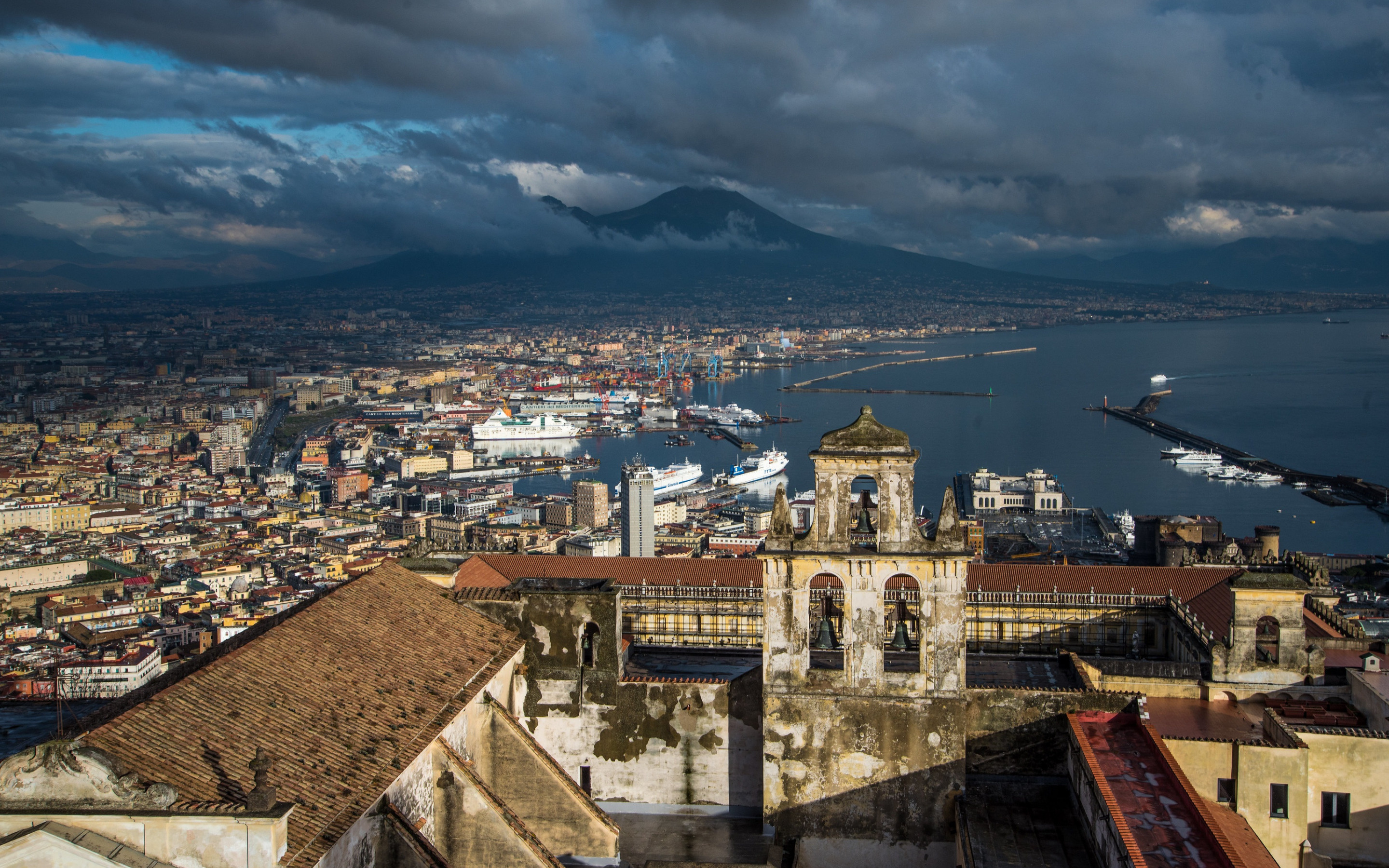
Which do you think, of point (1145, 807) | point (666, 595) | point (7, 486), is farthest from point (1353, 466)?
point (7, 486)

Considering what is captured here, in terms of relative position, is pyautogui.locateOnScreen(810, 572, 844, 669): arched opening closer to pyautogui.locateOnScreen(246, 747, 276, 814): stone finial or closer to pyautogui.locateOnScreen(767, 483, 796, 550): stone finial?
pyautogui.locateOnScreen(767, 483, 796, 550): stone finial

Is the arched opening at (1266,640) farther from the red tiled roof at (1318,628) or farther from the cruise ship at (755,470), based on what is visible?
the cruise ship at (755,470)

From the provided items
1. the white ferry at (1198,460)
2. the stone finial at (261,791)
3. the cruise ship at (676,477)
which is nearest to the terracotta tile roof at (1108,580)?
the stone finial at (261,791)

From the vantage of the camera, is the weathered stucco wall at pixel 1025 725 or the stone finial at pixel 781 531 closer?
the stone finial at pixel 781 531

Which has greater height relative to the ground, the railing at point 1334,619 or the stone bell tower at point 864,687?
the stone bell tower at point 864,687

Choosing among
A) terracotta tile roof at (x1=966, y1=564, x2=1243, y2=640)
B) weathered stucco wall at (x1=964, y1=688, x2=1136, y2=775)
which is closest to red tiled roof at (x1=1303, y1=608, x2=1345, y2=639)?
terracotta tile roof at (x1=966, y1=564, x2=1243, y2=640)
